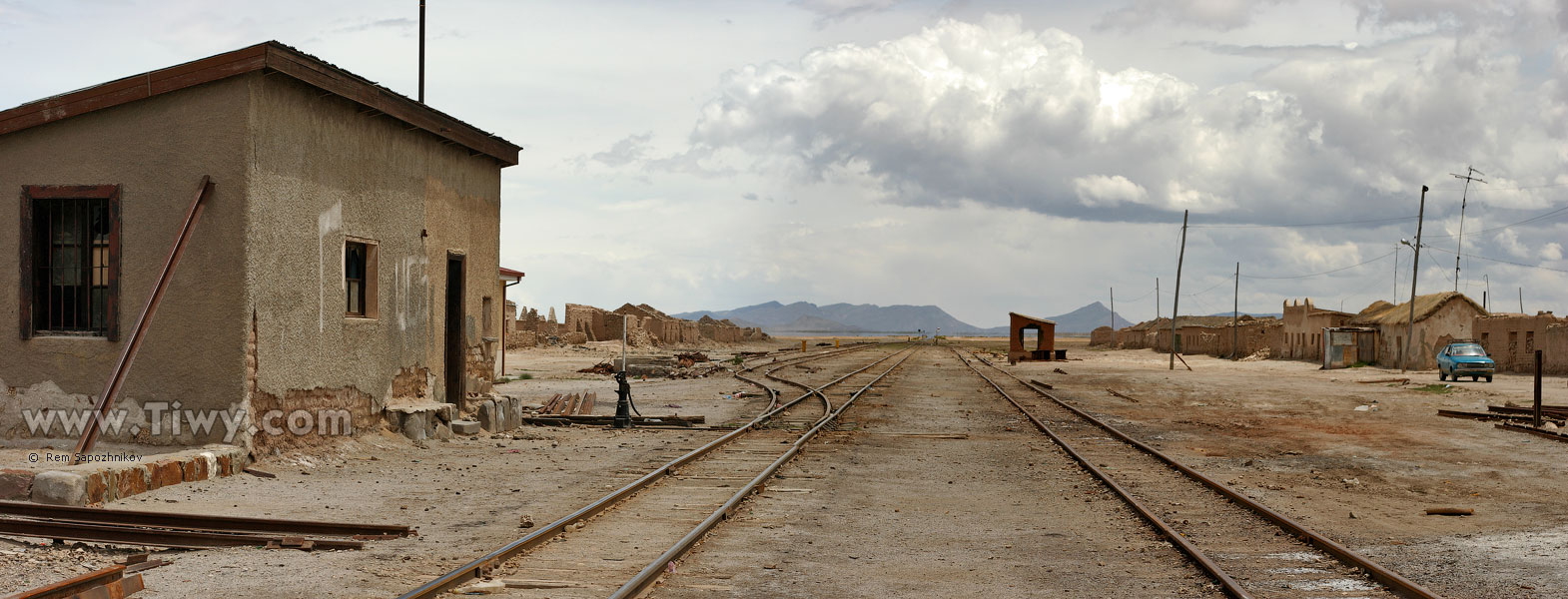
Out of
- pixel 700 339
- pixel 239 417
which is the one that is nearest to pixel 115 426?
pixel 239 417

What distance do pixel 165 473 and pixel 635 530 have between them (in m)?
4.98

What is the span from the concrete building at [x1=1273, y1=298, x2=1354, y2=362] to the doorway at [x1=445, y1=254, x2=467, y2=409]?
49.3 m

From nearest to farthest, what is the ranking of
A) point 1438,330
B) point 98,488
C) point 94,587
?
point 94,587 → point 98,488 → point 1438,330

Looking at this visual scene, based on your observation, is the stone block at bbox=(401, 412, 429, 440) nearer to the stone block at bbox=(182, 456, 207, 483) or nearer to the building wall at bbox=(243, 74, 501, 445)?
→ the building wall at bbox=(243, 74, 501, 445)

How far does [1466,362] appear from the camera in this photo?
37.4m

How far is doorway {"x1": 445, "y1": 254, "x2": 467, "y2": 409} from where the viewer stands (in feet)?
59.5

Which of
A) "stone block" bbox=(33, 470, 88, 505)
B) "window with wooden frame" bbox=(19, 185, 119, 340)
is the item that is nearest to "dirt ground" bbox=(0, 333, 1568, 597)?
"stone block" bbox=(33, 470, 88, 505)

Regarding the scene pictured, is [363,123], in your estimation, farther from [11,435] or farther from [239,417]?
[11,435]

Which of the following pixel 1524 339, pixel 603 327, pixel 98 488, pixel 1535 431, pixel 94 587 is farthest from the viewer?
pixel 603 327

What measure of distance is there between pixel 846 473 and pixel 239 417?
6.86m

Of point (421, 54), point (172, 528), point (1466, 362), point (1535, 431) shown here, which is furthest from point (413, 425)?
point (1466, 362)

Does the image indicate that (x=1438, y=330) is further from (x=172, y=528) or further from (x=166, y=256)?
(x=172, y=528)

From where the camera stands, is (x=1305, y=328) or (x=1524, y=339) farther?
(x=1305, y=328)

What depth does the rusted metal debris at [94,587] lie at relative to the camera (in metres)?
6.48
